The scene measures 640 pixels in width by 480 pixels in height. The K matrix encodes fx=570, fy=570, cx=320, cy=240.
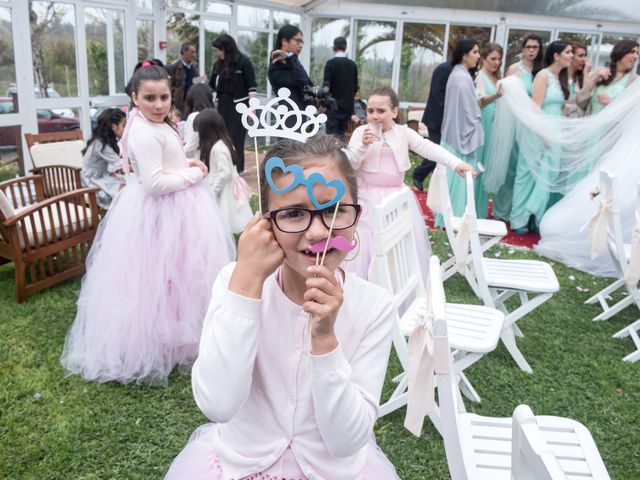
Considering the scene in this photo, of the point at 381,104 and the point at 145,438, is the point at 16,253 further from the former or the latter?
the point at 381,104

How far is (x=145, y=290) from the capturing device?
289 cm

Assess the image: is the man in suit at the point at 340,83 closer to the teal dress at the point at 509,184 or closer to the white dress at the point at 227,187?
the teal dress at the point at 509,184

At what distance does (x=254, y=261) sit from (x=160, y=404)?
5.67ft

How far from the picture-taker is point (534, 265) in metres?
3.29

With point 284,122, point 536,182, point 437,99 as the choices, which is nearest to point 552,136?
point 536,182

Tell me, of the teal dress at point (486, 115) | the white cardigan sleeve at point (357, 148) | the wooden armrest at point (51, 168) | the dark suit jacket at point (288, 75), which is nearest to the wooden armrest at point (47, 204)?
the wooden armrest at point (51, 168)

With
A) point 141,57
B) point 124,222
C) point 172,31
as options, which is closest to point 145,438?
point 124,222

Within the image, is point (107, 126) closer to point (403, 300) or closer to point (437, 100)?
point (403, 300)

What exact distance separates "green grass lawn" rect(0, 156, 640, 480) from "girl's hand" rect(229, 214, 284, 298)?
4.50 ft

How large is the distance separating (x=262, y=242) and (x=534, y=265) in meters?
2.55

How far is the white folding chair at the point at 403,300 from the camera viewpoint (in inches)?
90.7

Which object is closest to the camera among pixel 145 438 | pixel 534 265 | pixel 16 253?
pixel 145 438

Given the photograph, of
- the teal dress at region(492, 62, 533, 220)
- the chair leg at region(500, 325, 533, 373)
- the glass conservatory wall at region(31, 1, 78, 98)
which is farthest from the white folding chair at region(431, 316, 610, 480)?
the glass conservatory wall at region(31, 1, 78, 98)

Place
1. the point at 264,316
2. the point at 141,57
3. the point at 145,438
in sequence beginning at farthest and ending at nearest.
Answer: the point at 141,57 → the point at 145,438 → the point at 264,316
